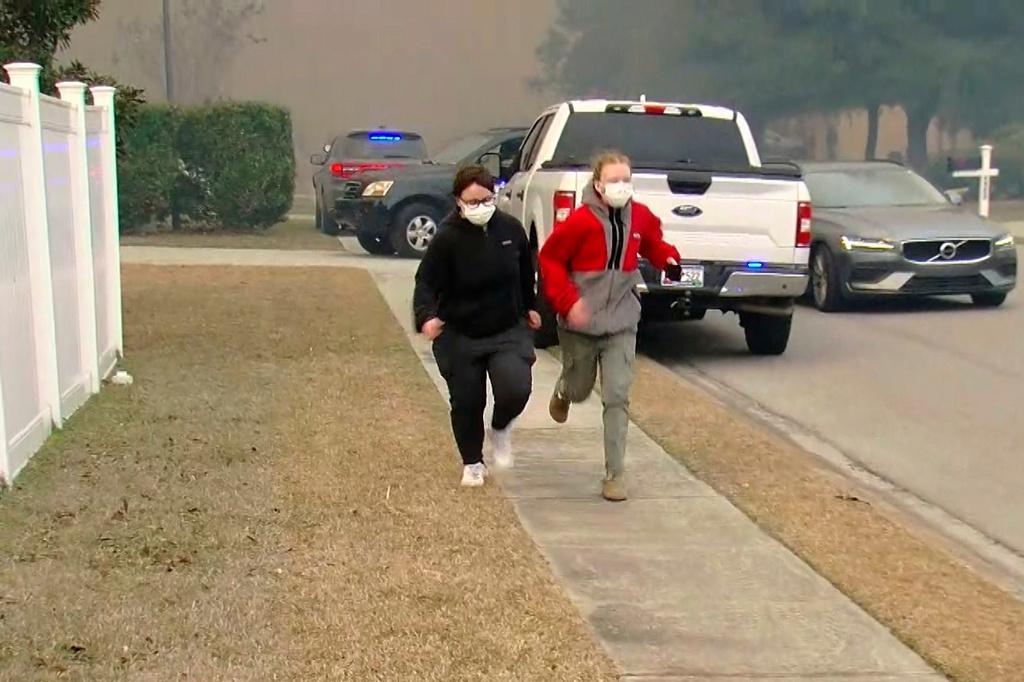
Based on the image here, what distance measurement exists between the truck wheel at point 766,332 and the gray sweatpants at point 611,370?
460 cm

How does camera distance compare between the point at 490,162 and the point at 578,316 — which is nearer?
the point at 578,316

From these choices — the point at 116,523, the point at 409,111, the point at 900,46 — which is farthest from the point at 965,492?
the point at 900,46

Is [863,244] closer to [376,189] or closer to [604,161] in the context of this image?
[604,161]

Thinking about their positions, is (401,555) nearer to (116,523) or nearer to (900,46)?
(116,523)

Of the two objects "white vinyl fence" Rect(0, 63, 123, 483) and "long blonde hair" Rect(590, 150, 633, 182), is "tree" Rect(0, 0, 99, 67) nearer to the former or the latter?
"white vinyl fence" Rect(0, 63, 123, 483)

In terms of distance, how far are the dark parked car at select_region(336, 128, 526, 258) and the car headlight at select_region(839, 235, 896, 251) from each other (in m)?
5.18

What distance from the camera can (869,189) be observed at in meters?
14.8

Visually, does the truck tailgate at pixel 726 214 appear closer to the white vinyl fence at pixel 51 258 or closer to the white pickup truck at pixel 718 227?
the white pickup truck at pixel 718 227

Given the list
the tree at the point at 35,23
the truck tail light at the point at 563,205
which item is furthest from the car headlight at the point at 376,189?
the truck tail light at the point at 563,205

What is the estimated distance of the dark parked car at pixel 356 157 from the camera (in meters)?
21.2

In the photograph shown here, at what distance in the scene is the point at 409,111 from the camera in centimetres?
3978

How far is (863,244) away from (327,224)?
455 inches

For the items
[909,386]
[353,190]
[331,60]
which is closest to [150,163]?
[353,190]

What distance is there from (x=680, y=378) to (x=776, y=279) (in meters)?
1.04
